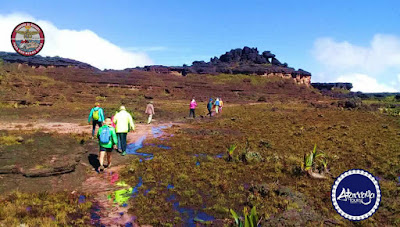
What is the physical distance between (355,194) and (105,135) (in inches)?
317

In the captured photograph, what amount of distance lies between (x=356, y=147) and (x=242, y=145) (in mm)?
6964

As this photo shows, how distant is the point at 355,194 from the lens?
5.62 m

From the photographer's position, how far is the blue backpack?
9.39 metres

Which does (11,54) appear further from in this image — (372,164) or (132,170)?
(372,164)

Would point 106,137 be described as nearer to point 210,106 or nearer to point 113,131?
point 113,131

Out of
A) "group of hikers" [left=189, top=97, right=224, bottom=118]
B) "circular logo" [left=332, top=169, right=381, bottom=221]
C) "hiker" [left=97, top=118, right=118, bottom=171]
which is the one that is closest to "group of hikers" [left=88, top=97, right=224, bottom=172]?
"hiker" [left=97, top=118, right=118, bottom=171]

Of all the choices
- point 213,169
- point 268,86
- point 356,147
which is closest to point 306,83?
point 268,86

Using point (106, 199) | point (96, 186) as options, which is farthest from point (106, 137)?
point (106, 199)

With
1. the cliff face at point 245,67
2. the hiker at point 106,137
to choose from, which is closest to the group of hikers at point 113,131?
the hiker at point 106,137

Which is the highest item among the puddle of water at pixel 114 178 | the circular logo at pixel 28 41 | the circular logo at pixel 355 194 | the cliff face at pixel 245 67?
the cliff face at pixel 245 67

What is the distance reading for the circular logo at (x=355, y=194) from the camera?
555 centimetres

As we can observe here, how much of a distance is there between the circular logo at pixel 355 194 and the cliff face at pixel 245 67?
97964 millimetres

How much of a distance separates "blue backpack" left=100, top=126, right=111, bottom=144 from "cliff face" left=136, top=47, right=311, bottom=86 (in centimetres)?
9307

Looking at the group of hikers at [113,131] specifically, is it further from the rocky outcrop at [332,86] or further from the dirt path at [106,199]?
the rocky outcrop at [332,86]
